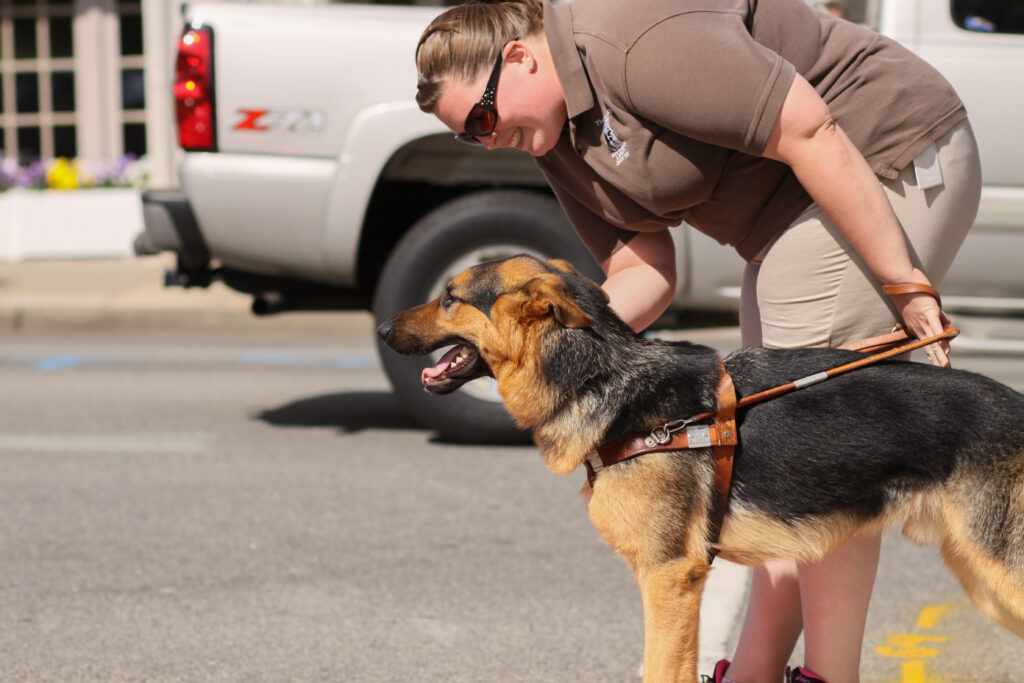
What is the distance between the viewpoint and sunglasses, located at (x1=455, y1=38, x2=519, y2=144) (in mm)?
2803

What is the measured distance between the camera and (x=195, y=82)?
5.84m

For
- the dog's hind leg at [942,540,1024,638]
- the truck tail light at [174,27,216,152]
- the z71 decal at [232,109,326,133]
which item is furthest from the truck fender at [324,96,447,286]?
the dog's hind leg at [942,540,1024,638]

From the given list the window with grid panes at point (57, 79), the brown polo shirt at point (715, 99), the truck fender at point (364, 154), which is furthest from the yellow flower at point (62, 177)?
the brown polo shirt at point (715, 99)

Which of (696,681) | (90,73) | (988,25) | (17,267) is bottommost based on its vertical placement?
(17,267)

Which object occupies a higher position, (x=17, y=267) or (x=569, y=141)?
(x=569, y=141)

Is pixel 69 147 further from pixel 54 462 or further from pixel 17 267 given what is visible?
pixel 54 462

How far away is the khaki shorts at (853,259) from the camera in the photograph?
279 centimetres

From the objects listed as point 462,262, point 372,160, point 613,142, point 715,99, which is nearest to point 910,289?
point 715,99

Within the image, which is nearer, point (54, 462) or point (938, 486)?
point (938, 486)

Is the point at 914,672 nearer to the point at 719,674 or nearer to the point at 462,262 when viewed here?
the point at 719,674

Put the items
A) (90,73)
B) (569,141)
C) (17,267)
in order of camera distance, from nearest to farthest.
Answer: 1. (569,141)
2. (17,267)
3. (90,73)

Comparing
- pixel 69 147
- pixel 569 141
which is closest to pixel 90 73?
pixel 69 147

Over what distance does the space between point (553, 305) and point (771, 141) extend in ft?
1.97

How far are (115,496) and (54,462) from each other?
0.74 m
